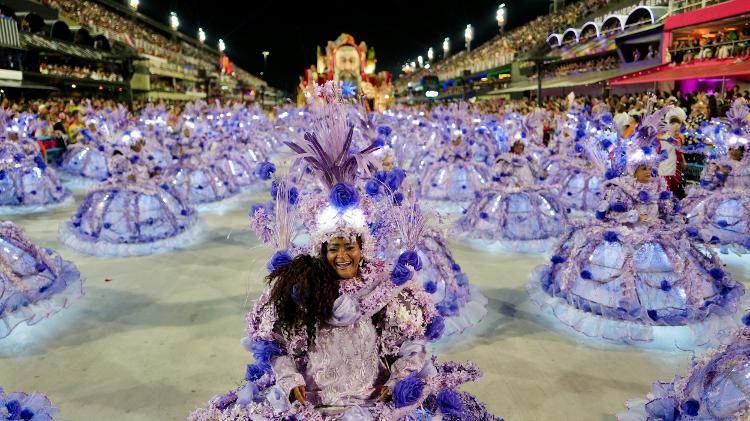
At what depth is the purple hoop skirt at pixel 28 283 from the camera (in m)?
5.34

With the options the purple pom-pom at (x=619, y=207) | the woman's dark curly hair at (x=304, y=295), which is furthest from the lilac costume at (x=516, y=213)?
the woman's dark curly hair at (x=304, y=295)

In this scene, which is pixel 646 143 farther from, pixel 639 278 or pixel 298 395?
pixel 298 395

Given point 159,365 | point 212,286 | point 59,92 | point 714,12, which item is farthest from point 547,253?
point 59,92

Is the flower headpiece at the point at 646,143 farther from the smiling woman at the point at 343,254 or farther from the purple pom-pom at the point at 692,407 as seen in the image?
the smiling woman at the point at 343,254

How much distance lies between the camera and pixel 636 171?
548 cm

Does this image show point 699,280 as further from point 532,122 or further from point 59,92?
point 59,92

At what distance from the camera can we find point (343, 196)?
271 cm

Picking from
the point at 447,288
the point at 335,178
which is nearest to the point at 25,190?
the point at 447,288

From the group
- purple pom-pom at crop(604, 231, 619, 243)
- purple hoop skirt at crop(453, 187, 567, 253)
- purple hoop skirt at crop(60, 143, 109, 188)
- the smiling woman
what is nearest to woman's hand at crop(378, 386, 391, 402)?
the smiling woman

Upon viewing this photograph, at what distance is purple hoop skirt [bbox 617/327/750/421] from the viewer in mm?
2959

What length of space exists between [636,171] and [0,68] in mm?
25448

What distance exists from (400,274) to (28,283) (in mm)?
4433

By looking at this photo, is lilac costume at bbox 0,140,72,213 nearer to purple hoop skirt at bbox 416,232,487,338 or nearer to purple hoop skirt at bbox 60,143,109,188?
purple hoop skirt at bbox 60,143,109,188

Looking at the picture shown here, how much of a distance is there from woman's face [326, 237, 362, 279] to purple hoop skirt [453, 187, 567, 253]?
5727 millimetres
